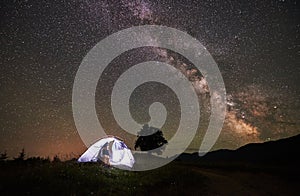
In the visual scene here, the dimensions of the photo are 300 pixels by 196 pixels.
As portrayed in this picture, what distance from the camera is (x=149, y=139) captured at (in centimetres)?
4494

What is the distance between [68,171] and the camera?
44.7 ft

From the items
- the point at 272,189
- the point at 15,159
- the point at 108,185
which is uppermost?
the point at 15,159

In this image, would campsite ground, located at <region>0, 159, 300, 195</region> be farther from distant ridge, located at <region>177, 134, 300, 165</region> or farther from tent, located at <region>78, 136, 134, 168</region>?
distant ridge, located at <region>177, 134, 300, 165</region>

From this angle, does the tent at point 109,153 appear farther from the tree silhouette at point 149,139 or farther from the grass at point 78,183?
the tree silhouette at point 149,139

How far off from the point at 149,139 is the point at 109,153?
75.2 feet

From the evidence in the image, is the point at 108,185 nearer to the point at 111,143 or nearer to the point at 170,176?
the point at 170,176

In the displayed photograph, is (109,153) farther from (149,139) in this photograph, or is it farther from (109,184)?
(149,139)

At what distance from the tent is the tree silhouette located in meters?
20.8

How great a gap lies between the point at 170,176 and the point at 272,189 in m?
7.66

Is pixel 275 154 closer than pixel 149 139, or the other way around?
pixel 149 139

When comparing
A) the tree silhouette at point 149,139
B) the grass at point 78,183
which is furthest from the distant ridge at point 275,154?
the grass at point 78,183

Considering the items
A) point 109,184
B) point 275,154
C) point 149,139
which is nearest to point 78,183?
point 109,184

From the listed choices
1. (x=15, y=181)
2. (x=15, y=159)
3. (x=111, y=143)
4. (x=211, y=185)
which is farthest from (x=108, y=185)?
(x=111, y=143)

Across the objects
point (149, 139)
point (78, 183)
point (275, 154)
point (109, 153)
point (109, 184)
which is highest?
point (149, 139)
